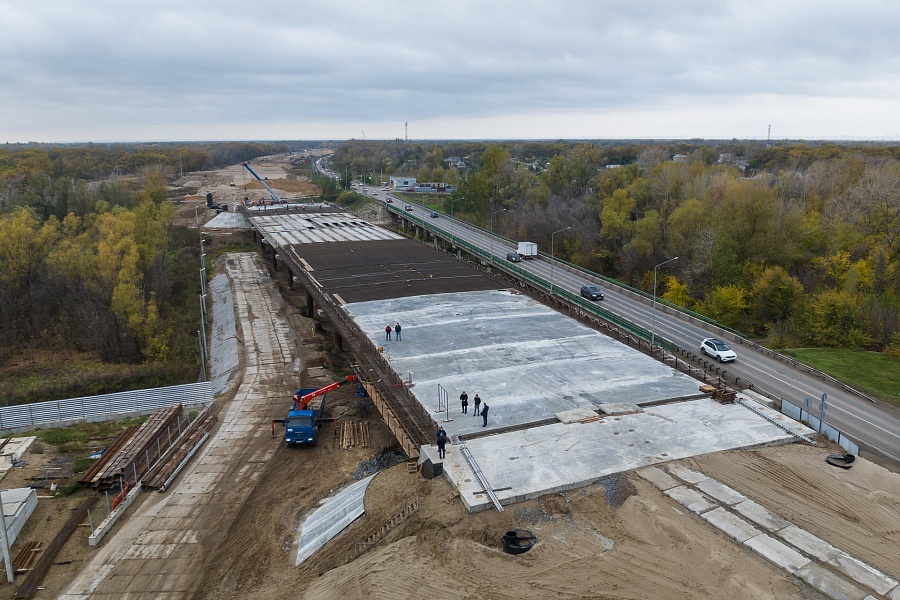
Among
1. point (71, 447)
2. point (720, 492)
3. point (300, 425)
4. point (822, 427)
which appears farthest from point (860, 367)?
point (71, 447)

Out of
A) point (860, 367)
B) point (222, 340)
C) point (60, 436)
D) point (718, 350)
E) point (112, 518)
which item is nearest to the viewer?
point (112, 518)

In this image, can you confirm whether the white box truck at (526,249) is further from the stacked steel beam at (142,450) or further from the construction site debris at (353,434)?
the stacked steel beam at (142,450)

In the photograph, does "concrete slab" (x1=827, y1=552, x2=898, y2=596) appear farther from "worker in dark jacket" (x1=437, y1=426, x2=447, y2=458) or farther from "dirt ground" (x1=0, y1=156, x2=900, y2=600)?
"worker in dark jacket" (x1=437, y1=426, x2=447, y2=458)

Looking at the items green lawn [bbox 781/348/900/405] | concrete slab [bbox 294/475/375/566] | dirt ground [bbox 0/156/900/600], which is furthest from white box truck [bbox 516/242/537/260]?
concrete slab [bbox 294/475/375/566]

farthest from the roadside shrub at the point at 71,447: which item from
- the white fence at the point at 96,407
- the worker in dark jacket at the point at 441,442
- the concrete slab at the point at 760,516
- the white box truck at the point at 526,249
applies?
the white box truck at the point at 526,249

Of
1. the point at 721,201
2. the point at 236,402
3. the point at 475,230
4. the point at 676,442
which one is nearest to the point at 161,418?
the point at 236,402

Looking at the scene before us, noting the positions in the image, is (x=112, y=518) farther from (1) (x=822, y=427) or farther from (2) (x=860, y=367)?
(2) (x=860, y=367)
